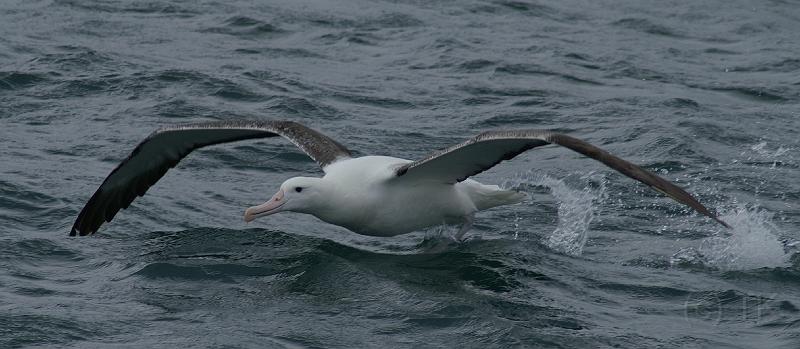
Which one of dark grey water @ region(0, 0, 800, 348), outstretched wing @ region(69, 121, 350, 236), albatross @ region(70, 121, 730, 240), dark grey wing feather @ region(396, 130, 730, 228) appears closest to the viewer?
dark grey wing feather @ region(396, 130, 730, 228)

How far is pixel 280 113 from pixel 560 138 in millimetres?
6289

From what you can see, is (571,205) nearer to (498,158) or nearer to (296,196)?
(498,158)

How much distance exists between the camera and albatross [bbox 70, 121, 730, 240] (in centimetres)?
966

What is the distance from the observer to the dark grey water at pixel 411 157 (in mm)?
8516

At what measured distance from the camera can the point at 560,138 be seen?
8523mm

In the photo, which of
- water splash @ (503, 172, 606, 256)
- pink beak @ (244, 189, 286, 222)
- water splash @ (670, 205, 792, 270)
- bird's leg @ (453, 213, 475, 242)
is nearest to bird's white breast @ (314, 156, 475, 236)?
bird's leg @ (453, 213, 475, 242)

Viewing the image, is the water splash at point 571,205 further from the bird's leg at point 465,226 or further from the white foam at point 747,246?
the white foam at point 747,246

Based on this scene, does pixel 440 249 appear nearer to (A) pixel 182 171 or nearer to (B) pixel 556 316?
(B) pixel 556 316

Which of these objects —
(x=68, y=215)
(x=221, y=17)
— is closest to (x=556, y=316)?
(x=68, y=215)

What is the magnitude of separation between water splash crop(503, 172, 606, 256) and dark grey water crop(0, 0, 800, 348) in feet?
0.11

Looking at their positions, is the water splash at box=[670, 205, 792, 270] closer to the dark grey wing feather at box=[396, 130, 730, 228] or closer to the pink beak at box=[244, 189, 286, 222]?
the dark grey wing feather at box=[396, 130, 730, 228]

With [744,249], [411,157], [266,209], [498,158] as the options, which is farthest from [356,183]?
[411,157]

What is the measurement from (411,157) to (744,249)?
3822 millimetres

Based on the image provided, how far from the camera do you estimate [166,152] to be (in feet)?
36.2
